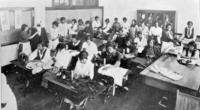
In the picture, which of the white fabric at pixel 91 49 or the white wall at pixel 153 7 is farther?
the white wall at pixel 153 7

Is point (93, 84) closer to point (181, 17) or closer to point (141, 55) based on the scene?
point (141, 55)

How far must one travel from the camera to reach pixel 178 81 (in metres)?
2.26

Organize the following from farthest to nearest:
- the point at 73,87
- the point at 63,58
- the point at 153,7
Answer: the point at 153,7, the point at 63,58, the point at 73,87

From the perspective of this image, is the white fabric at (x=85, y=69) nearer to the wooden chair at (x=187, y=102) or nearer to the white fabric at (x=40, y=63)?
the white fabric at (x=40, y=63)

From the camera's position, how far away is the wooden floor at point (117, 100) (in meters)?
2.62

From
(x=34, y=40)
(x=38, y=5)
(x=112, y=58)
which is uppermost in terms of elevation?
(x=38, y=5)

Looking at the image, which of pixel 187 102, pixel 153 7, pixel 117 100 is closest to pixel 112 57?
pixel 117 100

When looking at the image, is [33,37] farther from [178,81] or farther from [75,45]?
[178,81]

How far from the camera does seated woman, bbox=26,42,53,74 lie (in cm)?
279

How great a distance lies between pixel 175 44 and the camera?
160 inches

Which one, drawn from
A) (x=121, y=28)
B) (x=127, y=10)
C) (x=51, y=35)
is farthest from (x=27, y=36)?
(x=127, y=10)

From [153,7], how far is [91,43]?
95.7 inches

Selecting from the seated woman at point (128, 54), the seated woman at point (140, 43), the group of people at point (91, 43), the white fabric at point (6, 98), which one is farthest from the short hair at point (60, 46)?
the white fabric at point (6, 98)

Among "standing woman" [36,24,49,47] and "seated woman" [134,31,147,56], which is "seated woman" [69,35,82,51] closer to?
"standing woman" [36,24,49,47]
